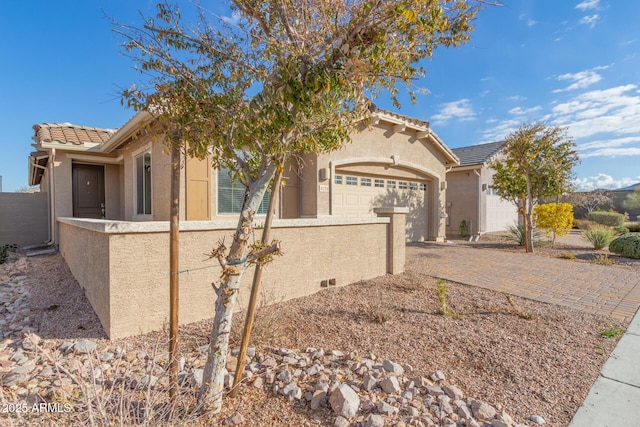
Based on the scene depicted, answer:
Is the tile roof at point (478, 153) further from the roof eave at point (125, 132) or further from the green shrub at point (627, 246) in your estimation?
the roof eave at point (125, 132)

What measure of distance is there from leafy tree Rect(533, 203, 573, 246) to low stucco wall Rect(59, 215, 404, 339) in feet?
31.2

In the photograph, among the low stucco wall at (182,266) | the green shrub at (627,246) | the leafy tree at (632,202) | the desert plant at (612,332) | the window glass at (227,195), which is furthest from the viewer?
the leafy tree at (632,202)

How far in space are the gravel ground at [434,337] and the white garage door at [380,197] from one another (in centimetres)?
514

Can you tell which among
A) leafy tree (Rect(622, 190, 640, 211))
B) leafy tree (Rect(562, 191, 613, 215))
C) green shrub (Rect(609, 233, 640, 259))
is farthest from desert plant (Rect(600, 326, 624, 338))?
leafy tree (Rect(622, 190, 640, 211))

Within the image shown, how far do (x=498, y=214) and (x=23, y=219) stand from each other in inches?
905

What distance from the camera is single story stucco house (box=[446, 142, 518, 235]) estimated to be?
1592cm

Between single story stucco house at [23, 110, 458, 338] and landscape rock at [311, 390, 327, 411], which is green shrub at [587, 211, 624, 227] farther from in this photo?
landscape rock at [311, 390, 327, 411]

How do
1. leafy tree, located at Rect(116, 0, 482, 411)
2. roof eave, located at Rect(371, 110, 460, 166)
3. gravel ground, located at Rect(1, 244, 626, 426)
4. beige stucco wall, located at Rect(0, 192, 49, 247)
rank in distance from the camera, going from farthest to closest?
beige stucco wall, located at Rect(0, 192, 49, 247) → roof eave, located at Rect(371, 110, 460, 166) → gravel ground, located at Rect(1, 244, 626, 426) → leafy tree, located at Rect(116, 0, 482, 411)

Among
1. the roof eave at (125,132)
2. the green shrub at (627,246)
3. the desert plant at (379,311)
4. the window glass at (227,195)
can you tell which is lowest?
the desert plant at (379,311)

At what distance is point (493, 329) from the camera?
4.39 m

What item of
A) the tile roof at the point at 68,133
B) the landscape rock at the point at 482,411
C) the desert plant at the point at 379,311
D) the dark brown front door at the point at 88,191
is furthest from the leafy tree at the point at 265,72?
the dark brown front door at the point at 88,191

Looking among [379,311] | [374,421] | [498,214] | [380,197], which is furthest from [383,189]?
[498,214]

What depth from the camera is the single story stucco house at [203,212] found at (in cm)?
415

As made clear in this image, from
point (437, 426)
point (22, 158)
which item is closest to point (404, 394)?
point (437, 426)
